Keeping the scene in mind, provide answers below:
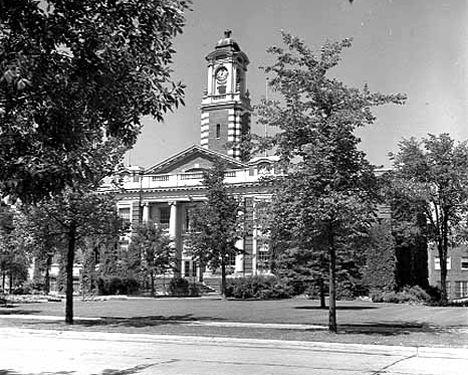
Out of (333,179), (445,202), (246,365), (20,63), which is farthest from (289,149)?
(445,202)

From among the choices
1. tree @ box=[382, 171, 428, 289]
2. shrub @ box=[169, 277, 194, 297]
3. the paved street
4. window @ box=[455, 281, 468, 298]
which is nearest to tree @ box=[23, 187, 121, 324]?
the paved street

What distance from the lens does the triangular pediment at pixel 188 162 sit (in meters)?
59.0

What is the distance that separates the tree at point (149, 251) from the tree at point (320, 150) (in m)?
31.1

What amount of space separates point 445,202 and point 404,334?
66.9 feet

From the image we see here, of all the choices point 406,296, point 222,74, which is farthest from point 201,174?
point 406,296

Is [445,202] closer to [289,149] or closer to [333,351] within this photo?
[289,149]

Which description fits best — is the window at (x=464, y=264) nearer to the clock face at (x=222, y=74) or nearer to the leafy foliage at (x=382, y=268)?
the leafy foliage at (x=382, y=268)

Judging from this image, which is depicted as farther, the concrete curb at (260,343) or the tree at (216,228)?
the tree at (216,228)

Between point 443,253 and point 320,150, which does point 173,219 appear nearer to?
point 443,253

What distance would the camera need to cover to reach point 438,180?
35.5 metres

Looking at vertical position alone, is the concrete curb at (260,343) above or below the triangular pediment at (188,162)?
below

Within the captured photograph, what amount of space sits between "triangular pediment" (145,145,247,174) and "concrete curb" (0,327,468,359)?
4049cm

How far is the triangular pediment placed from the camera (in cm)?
5903

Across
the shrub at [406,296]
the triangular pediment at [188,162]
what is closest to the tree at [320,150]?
the shrub at [406,296]
